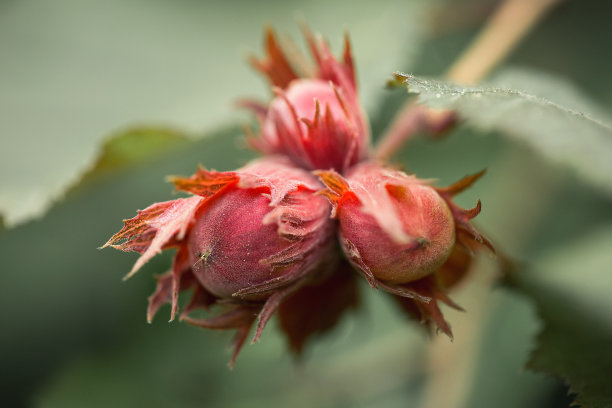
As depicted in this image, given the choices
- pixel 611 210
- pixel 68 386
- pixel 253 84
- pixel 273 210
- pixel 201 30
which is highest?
pixel 273 210

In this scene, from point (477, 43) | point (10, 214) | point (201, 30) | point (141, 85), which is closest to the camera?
point (10, 214)

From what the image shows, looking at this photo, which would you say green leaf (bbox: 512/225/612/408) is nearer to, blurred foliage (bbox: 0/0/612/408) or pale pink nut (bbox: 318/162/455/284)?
blurred foliage (bbox: 0/0/612/408)

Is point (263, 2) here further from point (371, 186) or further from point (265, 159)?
point (371, 186)

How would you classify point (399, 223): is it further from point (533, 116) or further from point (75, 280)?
point (75, 280)

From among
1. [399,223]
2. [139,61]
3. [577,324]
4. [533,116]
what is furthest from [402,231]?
[139,61]

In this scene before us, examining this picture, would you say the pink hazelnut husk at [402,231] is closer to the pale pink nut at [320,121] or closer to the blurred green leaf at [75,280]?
the pale pink nut at [320,121]

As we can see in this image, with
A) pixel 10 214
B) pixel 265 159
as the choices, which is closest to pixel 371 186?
pixel 265 159
